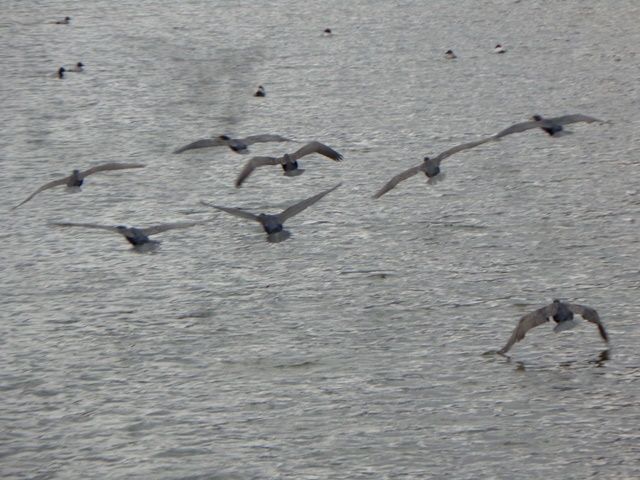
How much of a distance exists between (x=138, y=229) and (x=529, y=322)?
1875mm

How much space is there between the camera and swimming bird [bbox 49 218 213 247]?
5621mm

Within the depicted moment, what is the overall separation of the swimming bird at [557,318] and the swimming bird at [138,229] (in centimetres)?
Answer: 173

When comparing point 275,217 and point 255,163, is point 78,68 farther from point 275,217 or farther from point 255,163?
point 275,217

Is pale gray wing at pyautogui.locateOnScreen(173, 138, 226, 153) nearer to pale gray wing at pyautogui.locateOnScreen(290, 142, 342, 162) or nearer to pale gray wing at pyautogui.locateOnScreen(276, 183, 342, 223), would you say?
pale gray wing at pyautogui.locateOnScreen(290, 142, 342, 162)

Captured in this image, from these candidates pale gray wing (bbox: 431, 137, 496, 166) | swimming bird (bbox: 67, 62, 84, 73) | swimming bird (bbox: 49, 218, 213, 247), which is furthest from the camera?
swimming bird (bbox: 67, 62, 84, 73)

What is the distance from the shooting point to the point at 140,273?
17.3 feet

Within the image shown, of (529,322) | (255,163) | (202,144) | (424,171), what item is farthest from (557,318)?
(202,144)

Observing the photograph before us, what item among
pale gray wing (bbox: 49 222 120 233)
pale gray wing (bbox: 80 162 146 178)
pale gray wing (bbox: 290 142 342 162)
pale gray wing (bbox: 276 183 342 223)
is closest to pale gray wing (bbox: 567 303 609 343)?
pale gray wing (bbox: 276 183 342 223)

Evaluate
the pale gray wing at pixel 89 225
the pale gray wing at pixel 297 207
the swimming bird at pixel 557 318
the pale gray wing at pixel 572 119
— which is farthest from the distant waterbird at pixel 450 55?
the swimming bird at pixel 557 318

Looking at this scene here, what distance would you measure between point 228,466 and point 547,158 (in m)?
3.53

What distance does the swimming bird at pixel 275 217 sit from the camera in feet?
18.9

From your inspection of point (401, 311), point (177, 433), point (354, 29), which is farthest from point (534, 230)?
point (354, 29)

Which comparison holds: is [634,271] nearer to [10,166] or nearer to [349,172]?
[349,172]

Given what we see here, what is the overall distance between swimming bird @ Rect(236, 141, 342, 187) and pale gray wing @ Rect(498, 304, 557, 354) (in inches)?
90.8
